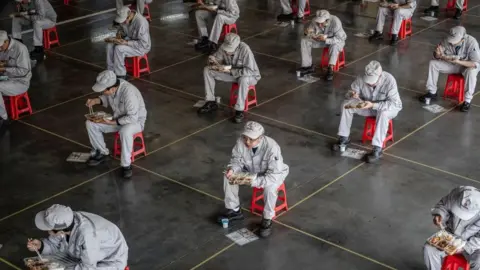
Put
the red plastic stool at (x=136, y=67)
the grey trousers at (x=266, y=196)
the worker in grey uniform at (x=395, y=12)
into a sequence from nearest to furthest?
the grey trousers at (x=266, y=196) < the red plastic stool at (x=136, y=67) < the worker in grey uniform at (x=395, y=12)

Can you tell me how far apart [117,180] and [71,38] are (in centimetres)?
724

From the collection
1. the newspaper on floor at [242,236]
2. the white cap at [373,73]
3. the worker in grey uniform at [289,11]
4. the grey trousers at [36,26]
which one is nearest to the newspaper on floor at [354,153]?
the white cap at [373,73]

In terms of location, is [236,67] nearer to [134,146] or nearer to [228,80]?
[228,80]

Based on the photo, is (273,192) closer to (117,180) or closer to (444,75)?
(117,180)

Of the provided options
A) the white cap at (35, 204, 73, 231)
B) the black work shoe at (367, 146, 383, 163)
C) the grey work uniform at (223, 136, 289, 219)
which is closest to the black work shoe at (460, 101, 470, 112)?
the black work shoe at (367, 146, 383, 163)

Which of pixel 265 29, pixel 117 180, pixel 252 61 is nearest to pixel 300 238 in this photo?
pixel 117 180

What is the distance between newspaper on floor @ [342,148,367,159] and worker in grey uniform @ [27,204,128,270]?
4.53 metres

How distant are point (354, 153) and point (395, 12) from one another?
18.4 ft

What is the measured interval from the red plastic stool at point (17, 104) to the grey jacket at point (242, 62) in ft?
11.6

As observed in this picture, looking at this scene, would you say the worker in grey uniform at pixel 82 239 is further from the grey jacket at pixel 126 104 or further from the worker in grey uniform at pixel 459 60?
the worker in grey uniform at pixel 459 60

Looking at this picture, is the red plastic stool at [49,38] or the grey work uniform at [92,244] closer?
the grey work uniform at [92,244]

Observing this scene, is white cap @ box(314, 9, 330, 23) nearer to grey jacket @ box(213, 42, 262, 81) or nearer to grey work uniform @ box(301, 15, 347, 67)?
grey work uniform @ box(301, 15, 347, 67)

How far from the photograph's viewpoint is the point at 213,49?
1491cm

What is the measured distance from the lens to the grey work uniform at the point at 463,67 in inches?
449
